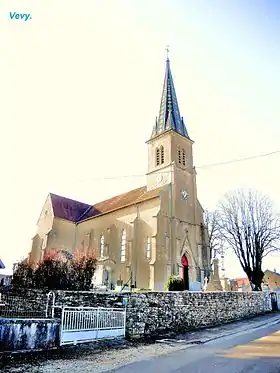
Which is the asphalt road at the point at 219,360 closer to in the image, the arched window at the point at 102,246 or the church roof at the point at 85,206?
the church roof at the point at 85,206

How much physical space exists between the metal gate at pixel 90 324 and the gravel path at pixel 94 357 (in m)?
0.34

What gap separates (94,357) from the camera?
28.8ft

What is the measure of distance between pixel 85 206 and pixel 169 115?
703 inches

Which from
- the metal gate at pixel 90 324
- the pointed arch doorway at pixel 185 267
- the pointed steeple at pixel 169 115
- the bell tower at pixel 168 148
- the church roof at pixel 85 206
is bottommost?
the metal gate at pixel 90 324

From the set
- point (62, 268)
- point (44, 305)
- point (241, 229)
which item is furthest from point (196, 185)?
point (44, 305)

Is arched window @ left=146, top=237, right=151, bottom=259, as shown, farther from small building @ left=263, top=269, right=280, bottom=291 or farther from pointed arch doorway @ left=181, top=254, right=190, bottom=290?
small building @ left=263, top=269, right=280, bottom=291

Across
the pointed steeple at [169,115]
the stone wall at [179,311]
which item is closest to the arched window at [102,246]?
the pointed steeple at [169,115]

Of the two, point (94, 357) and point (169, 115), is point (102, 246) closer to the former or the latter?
point (169, 115)

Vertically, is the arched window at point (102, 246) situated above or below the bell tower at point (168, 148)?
below

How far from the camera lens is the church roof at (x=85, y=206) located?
121 ft

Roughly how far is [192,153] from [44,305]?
29210 millimetres

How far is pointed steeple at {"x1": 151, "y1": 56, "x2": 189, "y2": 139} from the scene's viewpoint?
37.3 m

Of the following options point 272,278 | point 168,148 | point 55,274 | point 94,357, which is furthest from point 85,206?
point 272,278

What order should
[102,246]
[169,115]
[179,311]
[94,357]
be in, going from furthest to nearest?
[169,115] → [102,246] → [179,311] → [94,357]
